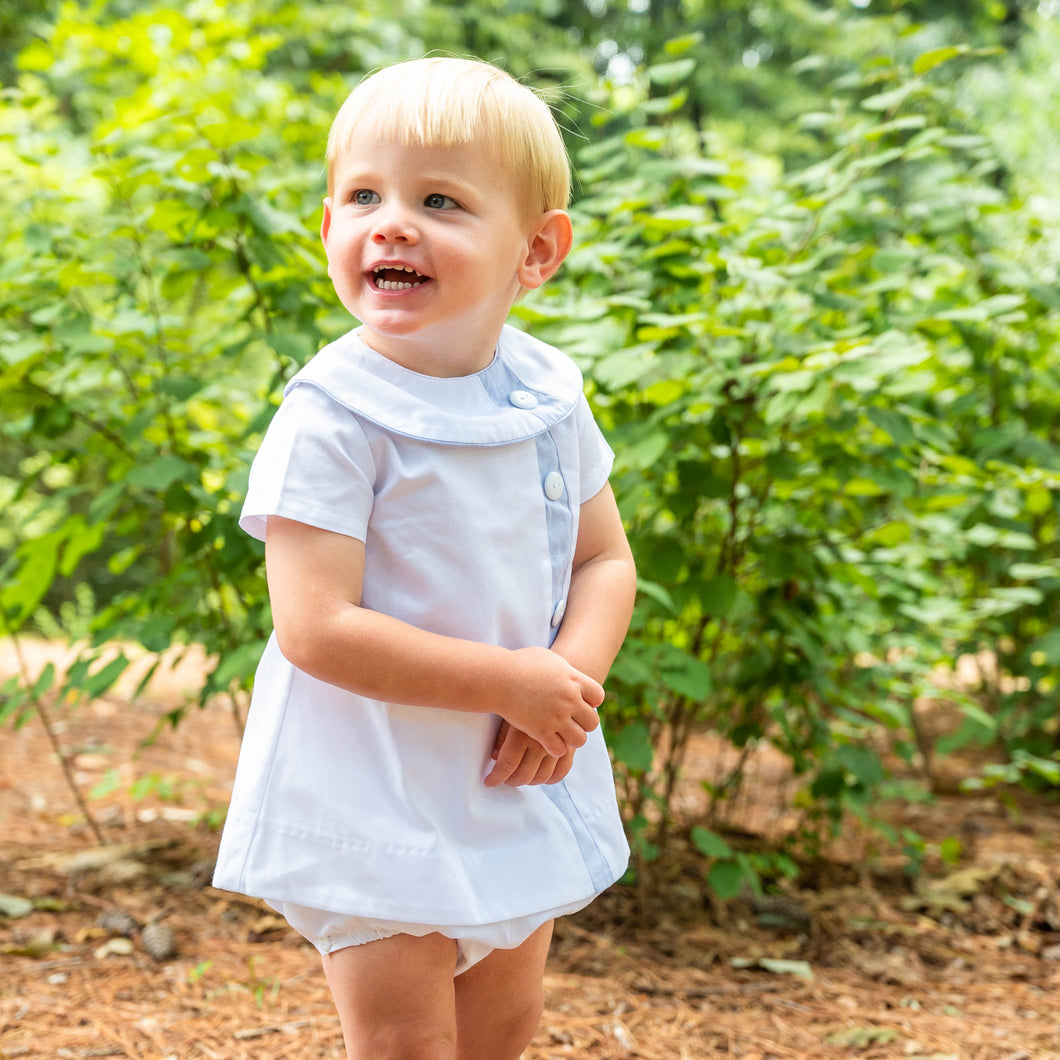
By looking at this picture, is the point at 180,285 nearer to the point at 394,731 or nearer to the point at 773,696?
the point at 394,731

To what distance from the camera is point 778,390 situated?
7.18 feet

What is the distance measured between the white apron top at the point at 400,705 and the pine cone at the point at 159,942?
1.38 meters

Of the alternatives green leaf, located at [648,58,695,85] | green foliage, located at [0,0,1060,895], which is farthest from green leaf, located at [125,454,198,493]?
green leaf, located at [648,58,695,85]

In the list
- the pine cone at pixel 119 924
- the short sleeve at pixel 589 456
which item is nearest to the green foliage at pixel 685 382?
the pine cone at pixel 119 924

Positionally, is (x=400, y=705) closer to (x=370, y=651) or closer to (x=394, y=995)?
(x=370, y=651)

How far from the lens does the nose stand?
1.03 meters

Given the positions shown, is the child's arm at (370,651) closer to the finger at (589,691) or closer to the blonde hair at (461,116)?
the finger at (589,691)

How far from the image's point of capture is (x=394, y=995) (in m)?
1.07

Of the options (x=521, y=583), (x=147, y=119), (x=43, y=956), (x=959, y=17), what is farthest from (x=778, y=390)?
(x=959, y=17)

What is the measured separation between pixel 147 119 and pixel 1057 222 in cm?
278

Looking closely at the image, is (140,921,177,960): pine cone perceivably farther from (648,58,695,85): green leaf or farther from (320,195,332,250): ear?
(648,58,695,85): green leaf

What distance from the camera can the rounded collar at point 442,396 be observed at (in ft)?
3.45

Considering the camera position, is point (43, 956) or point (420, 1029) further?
point (43, 956)

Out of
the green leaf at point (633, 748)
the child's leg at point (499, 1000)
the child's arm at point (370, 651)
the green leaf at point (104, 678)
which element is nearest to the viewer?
the child's arm at point (370, 651)
